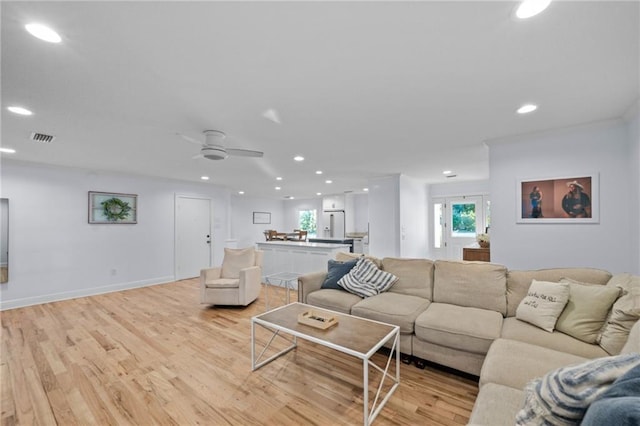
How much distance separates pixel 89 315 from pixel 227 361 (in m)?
2.79

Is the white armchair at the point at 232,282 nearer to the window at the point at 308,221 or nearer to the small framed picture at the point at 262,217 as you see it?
the small framed picture at the point at 262,217

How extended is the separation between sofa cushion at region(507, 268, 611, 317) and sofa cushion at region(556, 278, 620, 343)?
28cm

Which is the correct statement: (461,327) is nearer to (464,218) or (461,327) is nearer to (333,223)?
(464,218)

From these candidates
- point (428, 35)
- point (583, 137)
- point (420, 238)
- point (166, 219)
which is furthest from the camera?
point (420, 238)

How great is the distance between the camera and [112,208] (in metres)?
5.34

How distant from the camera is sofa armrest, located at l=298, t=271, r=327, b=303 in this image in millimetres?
3260

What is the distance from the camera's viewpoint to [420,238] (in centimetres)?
670

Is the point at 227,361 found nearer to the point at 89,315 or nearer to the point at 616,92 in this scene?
the point at 89,315

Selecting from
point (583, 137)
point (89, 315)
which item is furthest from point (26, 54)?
point (583, 137)

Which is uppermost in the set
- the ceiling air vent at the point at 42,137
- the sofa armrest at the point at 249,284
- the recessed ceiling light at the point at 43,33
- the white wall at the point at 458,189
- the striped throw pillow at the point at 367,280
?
the recessed ceiling light at the point at 43,33

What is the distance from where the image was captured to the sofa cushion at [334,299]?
9.45ft

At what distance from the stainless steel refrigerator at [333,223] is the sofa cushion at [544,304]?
300 inches

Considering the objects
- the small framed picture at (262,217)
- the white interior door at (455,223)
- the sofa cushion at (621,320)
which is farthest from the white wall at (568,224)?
the small framed picture at (262,217)

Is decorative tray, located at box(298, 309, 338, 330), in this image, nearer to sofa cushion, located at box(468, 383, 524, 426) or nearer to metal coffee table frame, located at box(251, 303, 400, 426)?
metal coffee table frame, located at box(251, 303, 400, 426)
